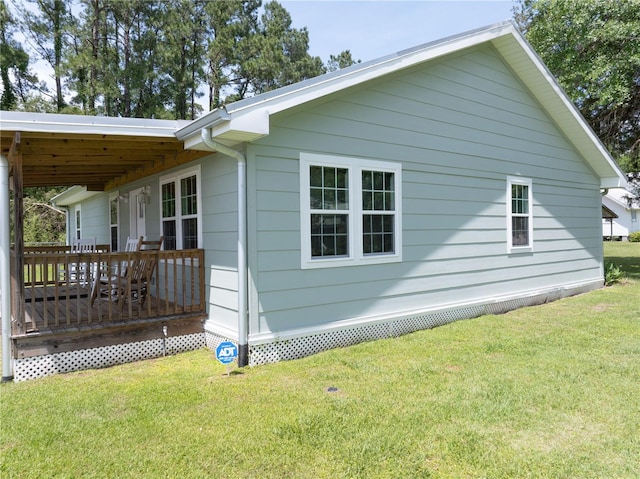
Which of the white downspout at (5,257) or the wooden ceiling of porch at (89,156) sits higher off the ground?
the wooden ceiling of porch at (89,156)

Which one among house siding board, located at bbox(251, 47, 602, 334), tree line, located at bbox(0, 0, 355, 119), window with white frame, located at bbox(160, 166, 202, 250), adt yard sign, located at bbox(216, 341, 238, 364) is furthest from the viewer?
tree line, located at bbox(0, 0, 355, 119)

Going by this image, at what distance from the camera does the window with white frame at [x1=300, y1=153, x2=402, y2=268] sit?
17.4ft

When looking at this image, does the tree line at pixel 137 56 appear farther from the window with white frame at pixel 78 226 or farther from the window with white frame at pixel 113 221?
the window with white frame at pixel 113 221

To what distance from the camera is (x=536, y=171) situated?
861 cm

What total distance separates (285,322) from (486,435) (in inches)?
99.7

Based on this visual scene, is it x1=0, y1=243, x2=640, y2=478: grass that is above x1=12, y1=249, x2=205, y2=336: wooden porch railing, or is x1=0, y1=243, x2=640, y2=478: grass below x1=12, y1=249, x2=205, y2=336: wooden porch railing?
below

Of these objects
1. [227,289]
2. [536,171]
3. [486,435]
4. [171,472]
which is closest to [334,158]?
[227,289]

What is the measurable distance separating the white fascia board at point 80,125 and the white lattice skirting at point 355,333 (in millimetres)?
2504

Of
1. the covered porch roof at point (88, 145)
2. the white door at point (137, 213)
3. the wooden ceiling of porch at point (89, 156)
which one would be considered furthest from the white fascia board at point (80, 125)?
the white door at point (137, 213)

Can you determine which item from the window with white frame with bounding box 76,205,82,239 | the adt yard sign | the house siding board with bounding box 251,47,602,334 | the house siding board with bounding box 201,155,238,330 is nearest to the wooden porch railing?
the house siding board with bounding box 201,155,238,330

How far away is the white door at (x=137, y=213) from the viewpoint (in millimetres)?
7949

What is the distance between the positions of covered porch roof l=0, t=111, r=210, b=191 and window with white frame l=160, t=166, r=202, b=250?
0.80 feet

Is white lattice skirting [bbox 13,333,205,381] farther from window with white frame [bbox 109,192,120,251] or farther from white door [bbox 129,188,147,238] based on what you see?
window with white frame [bbox 109,192,120,251]

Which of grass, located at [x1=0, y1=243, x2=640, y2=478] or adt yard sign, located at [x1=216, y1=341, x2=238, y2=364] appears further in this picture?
adt yard sign, located at [x1=216, y1=341, x2=238, y2=364]
